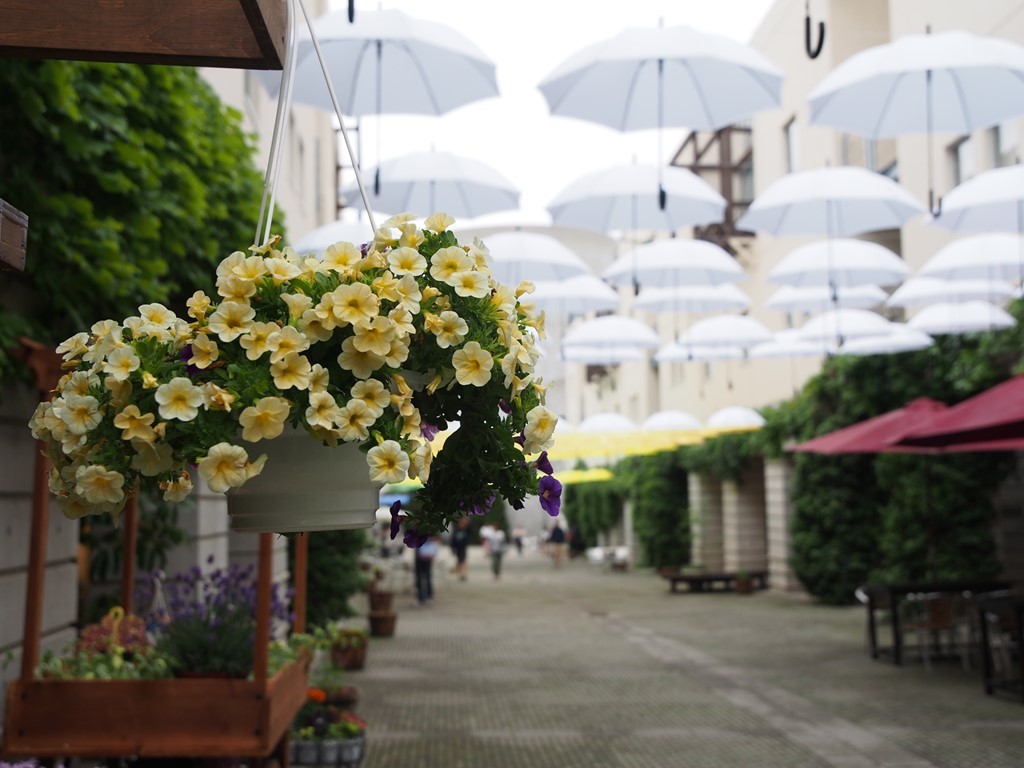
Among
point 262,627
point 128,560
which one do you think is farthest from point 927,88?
point 128,560

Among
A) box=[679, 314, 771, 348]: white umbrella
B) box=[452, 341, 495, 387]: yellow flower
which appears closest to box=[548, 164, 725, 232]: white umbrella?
box=[679, 314, 771, 348]: white umbrella

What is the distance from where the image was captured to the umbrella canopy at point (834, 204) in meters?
13.7

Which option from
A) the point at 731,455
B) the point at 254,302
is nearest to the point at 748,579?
the point at 731,455

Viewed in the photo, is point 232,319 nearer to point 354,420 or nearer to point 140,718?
point 354,420

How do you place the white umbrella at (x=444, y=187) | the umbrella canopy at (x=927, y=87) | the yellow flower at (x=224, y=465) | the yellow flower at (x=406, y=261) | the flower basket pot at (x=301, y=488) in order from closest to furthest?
1. the yellow flower at (x=224, y=465)
2. the yellow flower at (x=406, y=261)
3. the flower basket pot at (x=301, y=488)
4. the umbrella canopy at (x=927, y=87)
5. the white umbrella at (x=444, y=187)

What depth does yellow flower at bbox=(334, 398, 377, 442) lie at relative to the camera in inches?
76.2

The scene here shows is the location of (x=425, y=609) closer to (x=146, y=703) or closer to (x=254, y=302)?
(x=146, y=703)

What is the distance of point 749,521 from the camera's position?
29531 millimetres

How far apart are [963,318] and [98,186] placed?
1354cm

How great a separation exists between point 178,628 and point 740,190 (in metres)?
25.9

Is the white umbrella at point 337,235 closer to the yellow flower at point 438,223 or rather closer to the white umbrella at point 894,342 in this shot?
the white umbrella at point 894,342

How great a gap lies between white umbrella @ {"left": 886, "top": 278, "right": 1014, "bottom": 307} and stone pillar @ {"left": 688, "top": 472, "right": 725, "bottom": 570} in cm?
1617

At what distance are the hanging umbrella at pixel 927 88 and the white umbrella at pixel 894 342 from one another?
699 cm

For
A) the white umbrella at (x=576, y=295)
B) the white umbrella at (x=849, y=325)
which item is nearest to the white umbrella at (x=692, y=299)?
the white umbrella at (x=576, y=295)
